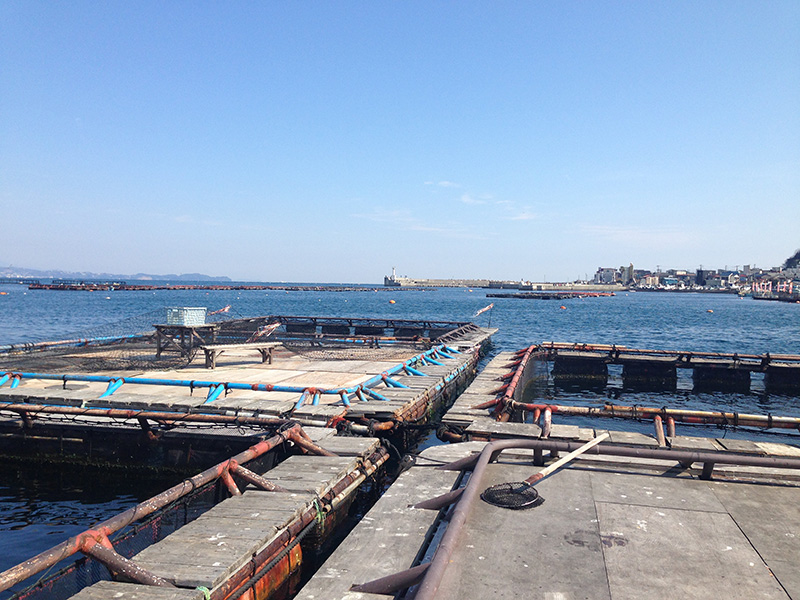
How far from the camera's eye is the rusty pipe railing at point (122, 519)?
4973 mm

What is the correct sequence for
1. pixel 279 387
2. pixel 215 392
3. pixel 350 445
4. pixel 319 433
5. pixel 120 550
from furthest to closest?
pixel 279 387, pixel 215 392, pixel 319 433, pixel 350 445, pixel 120 550

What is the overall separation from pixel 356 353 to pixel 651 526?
20168 mm

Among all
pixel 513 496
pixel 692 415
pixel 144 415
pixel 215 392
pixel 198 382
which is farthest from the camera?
pixel 198 382

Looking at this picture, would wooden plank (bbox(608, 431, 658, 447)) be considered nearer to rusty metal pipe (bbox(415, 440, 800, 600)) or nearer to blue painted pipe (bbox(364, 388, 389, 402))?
rusty metal pipe (bbox(415, 440, 800, 600))

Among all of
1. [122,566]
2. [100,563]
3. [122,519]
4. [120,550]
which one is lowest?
[120,550]

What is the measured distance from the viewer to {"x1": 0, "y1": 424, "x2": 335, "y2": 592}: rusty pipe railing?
497 cm

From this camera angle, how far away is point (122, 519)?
6.10 m

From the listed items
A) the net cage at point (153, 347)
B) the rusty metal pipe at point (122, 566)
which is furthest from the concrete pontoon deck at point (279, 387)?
the rusty metal pipe at point (122, 566)

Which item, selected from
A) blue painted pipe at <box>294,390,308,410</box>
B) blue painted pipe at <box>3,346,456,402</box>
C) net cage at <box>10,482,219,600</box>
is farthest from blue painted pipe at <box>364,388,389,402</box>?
net cage at <box>10,482,219,600</box>

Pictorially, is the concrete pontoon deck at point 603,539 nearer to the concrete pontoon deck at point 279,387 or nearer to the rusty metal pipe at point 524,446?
the rusty metal pipe at point 524,446

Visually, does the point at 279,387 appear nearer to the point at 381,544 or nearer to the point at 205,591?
the point at 381,544

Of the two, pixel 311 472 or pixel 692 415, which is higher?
pixel 692 415

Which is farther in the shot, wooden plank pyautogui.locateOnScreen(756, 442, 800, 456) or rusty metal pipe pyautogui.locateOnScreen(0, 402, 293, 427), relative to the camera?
rusty metal pipe pyautogui.locateOnScreen(0, 402, 293, 427)

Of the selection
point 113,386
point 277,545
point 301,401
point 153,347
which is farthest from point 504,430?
point 153,347
